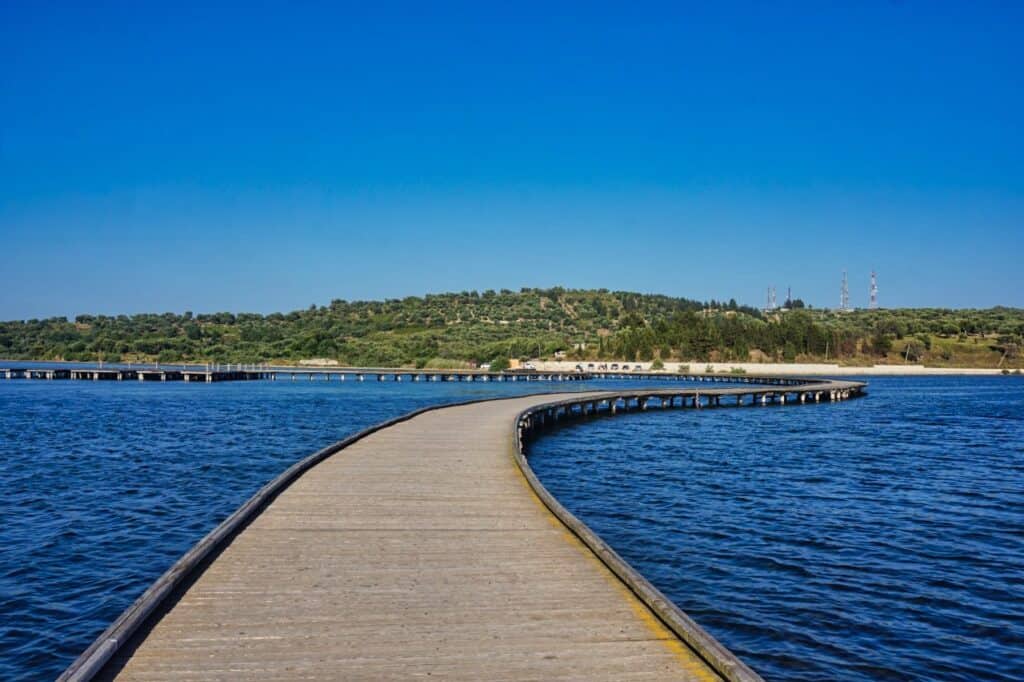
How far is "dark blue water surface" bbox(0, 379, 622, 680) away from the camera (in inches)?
366

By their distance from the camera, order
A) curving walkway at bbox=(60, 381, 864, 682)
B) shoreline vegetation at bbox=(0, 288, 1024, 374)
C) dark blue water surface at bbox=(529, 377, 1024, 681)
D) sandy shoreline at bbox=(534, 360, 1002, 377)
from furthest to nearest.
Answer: shoreline vegetation at bbox=(0, 288, 1024, 374) → sandy shoreline at bbox=(534, 360, 1002, 377) → dark blue water surface at bbox=(529, 377, 1024, 681) → curving walkway at bbox=(60, 381, 864, 682)

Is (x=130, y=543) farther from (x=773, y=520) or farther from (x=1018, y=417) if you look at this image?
(x=1018, y=417)

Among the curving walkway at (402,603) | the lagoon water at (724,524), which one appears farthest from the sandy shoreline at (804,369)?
the curving walkway at (402,603)

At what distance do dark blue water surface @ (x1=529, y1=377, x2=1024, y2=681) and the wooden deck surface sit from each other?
2.42 meters

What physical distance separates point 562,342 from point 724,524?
350 ft

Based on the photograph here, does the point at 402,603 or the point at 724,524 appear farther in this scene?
the point at 724,524

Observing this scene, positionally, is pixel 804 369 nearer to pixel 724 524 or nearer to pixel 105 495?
pixel 724 524

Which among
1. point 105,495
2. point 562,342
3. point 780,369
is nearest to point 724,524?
point 105,495

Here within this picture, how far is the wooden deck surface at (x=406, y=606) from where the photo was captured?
18.1 feet

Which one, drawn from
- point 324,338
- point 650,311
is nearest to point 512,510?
point 324,338

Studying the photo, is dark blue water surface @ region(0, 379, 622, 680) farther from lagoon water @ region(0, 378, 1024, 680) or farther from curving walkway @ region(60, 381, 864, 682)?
curving walkway @ region(60, 381, 864, 682)

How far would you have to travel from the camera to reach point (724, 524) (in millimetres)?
14352

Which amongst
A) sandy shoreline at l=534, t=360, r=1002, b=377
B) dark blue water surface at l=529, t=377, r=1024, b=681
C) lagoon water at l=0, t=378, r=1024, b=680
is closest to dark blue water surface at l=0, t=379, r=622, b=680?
lagoon water at l=0, t=378, r=1024, b=680

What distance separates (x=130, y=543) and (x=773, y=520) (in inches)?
433
